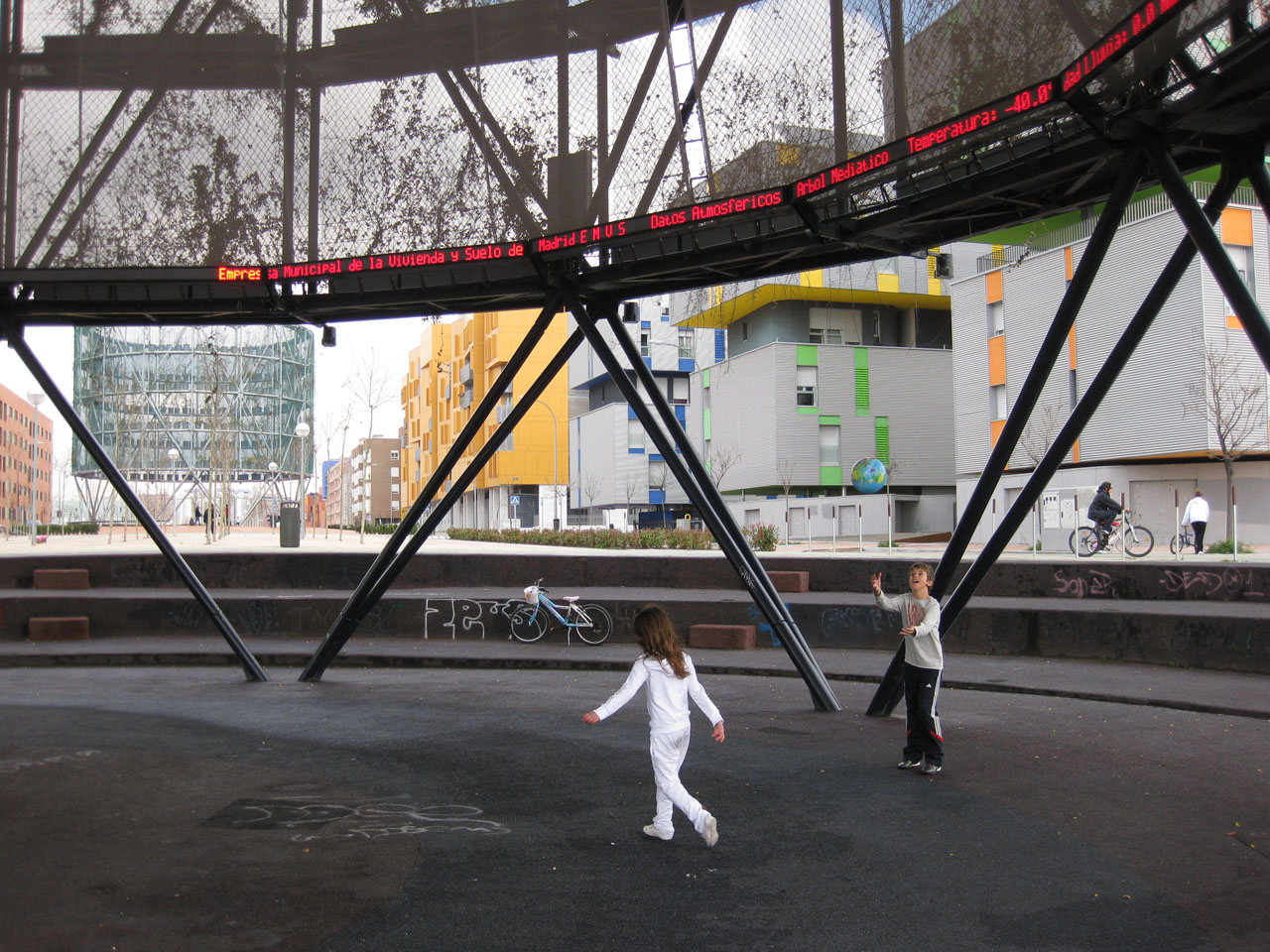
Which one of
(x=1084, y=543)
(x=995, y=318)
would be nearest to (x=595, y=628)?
(x=1084, y=543)

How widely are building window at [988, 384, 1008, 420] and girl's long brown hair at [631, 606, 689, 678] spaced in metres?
41.8

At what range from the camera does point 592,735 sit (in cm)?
1055

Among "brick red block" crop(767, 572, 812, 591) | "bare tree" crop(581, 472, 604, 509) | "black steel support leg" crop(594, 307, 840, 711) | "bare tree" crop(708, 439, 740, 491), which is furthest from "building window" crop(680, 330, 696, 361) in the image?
"black steel support leg" crop(594, 307, 840, 711)

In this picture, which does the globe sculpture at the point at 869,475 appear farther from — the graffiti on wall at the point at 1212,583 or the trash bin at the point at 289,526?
the graffiti on wall at the point at 1212,583

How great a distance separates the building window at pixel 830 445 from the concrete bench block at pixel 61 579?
45.0 m

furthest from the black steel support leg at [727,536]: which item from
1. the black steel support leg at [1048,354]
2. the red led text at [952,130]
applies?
the red led text at [952,130]

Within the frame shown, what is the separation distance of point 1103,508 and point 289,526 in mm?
25287

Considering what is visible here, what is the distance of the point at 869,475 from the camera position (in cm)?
5697

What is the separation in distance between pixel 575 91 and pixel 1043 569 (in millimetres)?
12318

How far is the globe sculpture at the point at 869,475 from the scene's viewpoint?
5697cm

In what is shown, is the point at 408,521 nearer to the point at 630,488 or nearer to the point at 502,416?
the point at 630,488

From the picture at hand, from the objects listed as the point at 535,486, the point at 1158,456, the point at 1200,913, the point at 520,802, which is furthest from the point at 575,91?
the point at 535,486

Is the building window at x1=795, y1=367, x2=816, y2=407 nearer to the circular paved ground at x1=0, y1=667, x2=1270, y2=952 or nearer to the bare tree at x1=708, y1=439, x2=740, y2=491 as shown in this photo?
the bare tree at x1=708, y1=439, x2=740, y2=491

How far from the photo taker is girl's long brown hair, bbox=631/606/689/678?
6824 millimetres
